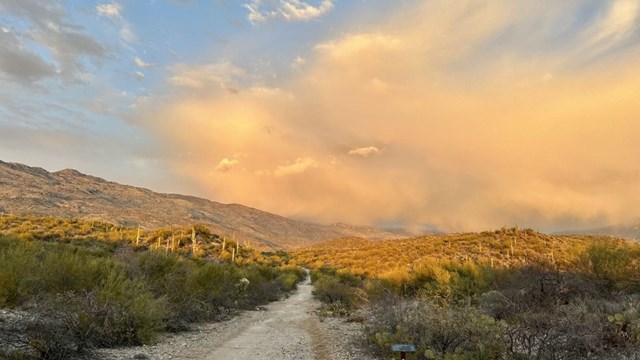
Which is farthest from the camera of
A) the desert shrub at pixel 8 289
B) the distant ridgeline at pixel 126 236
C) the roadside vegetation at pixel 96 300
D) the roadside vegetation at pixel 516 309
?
the distant ridgeline at pixel 126 236

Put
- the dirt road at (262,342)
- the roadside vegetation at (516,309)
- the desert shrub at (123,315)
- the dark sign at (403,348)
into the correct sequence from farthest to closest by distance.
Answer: the dirt road at (262,342) → the desert shrub at (123,315) → the roadside vegetation at (516,309) → the dark sign at (403,348)

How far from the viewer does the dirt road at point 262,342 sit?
1048cm

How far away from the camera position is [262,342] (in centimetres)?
1280

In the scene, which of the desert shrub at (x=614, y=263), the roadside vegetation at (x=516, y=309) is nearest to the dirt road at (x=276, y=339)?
the roadside vegetation at (x=516, y=309)

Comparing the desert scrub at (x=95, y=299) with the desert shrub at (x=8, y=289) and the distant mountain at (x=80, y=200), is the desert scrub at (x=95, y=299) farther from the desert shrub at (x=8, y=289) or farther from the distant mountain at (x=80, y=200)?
the distant mountain at (x=80, y=200)

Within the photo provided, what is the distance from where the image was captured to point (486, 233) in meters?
62.4

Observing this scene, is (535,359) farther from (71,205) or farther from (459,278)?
(71,205)

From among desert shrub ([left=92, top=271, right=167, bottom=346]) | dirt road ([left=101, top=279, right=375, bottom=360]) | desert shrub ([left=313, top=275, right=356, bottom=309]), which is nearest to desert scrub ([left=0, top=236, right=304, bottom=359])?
desert shrub ([left=92, top=271, right=167, bottom=346])

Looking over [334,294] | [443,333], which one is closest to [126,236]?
[334,294]

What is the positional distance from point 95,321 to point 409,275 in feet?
50.6

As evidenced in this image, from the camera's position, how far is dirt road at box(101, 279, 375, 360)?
10477mm

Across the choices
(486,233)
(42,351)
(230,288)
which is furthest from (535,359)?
(486,233)

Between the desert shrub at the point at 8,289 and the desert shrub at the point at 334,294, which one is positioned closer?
the desert shrub at the point at 8,289

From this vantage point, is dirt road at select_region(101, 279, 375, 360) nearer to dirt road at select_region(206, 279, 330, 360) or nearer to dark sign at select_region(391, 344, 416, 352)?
dirt road at select_region(206, 279, 330, 360)
